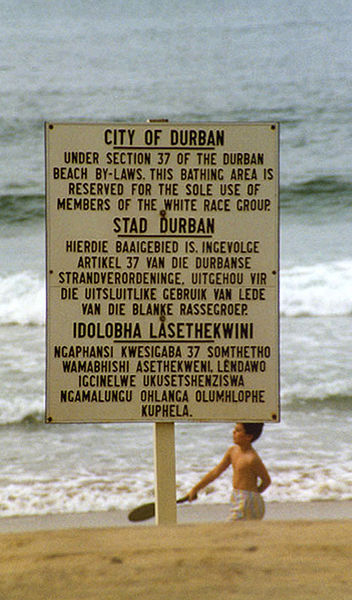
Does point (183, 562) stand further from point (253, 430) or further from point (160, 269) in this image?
point (253, 430)

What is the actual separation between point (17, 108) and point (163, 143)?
1102 centimetres

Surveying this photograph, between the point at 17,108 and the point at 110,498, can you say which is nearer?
the point at 110,498

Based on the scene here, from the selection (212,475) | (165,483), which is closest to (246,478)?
(212,475)

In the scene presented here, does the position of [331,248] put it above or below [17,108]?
below

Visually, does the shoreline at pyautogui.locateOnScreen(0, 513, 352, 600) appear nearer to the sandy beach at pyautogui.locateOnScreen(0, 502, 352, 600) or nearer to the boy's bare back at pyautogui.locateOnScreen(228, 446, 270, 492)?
the sandy beach at pyautogui.locateOnScreen(0, 502, 352, 600)

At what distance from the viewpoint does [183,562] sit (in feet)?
2.95

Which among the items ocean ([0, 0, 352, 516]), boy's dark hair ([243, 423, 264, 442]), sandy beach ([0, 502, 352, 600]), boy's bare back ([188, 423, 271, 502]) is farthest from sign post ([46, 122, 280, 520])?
ocean ([0, 0, 352, 516])

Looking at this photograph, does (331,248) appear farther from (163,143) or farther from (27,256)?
(163,143)

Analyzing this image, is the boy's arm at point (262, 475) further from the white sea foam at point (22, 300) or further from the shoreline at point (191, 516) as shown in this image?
the white sea foam at point (22, 300)

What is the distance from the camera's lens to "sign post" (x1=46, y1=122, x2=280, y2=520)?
69.0 inches

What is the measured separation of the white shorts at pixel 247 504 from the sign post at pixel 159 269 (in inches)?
62.8

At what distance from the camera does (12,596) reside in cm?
83

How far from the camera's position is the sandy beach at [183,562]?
2.75ft

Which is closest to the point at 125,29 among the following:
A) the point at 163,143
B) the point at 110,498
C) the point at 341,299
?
the point at 341,299
